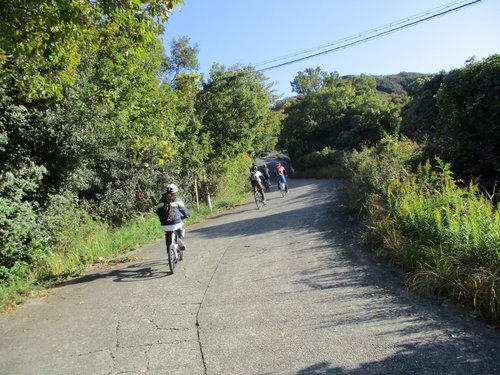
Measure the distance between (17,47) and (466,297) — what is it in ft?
24.4

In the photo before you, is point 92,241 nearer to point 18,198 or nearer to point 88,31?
point 18,198

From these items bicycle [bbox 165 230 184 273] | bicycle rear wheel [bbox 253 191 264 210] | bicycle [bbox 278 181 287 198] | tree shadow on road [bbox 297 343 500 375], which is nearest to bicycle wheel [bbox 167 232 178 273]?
bicycle [bbox 165 230 184 273]

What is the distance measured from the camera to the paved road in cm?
399

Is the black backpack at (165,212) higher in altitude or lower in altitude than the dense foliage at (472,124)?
lower

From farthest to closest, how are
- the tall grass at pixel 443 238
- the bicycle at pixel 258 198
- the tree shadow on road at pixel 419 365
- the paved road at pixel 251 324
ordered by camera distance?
the bicycle at pixel 258 198 → the tall grass at pixel 443 238 → the paved road at pixel 251 324 → the tree shadow on road at pixel 419 365

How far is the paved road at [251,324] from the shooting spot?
3.99 metres

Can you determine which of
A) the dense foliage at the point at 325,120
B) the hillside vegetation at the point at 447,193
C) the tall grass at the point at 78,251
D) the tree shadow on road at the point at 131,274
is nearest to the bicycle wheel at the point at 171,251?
the tree shadow on road at the point at 131,274

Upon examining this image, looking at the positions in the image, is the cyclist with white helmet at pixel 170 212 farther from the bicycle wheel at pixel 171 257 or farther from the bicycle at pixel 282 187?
the bicycle at pixel 282 187

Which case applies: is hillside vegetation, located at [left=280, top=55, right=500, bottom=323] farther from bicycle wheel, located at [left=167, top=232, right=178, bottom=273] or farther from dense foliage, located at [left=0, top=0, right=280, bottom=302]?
dense foliage, located at [left=0, top=0, right=280, bottom=302]

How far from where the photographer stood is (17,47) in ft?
20.4

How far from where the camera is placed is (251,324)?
5.01m

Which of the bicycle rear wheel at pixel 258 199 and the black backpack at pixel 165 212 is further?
the bicycle rear wheel at pixel 258 199

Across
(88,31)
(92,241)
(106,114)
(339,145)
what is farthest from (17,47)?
(339,145)

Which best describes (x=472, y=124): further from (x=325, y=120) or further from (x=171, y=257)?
(x=325, y=120)
